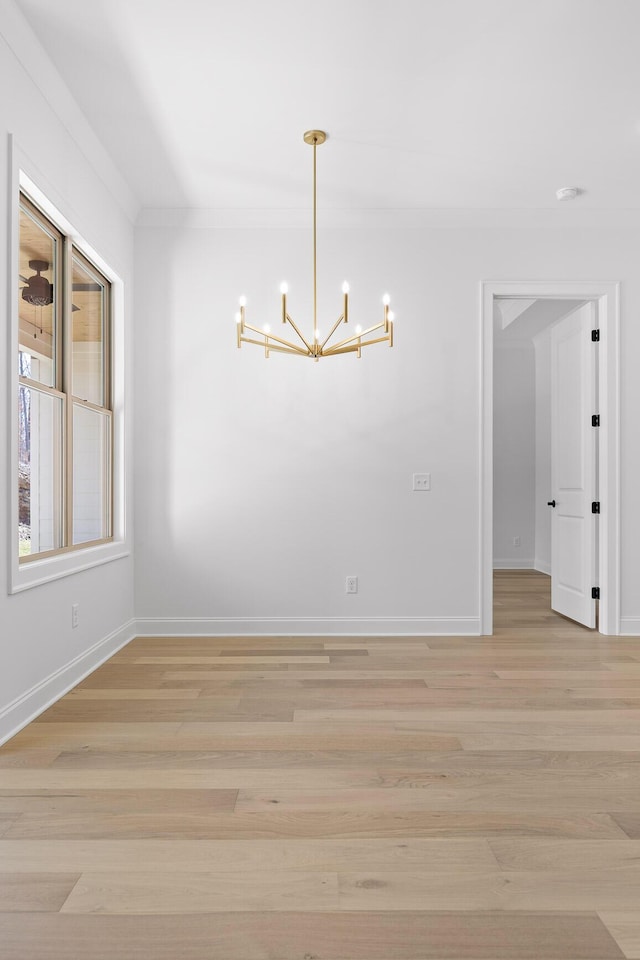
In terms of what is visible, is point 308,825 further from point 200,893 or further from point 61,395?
point 61,395

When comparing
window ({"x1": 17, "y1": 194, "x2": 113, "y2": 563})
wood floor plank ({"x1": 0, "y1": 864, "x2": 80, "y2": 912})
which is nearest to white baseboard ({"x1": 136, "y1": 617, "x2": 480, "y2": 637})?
window ({"x1": 17, "y1": 194, "x2": 113, "y2": 563})

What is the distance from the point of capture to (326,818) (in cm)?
198

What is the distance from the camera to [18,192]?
2691 millimetres

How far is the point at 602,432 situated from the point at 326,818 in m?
3.48

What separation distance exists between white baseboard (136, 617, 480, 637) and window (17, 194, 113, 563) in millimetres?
763

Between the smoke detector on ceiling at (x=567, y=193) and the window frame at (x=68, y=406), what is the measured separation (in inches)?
114

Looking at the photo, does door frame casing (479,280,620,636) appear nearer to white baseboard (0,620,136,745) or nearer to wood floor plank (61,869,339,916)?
white baseboard (0,620,136,745)

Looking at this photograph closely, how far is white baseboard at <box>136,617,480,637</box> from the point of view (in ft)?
14.6

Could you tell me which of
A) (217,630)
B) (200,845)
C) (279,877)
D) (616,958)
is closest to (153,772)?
(200,845)

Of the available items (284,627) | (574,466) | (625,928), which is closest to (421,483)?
(574,466)

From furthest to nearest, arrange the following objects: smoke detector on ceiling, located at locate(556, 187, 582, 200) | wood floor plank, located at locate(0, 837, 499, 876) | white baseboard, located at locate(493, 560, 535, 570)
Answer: white baseboard, located at locate(493, 560, 535, 570) < smoke detector on ceiling, located at locate(556, 187, 582, 200) < wood floor plank, located at locate(0, 837, 499, 876)

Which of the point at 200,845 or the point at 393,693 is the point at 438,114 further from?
the point at 200,845

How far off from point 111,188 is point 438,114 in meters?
2.00

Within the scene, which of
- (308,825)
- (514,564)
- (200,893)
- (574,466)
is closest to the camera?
(200,893)
